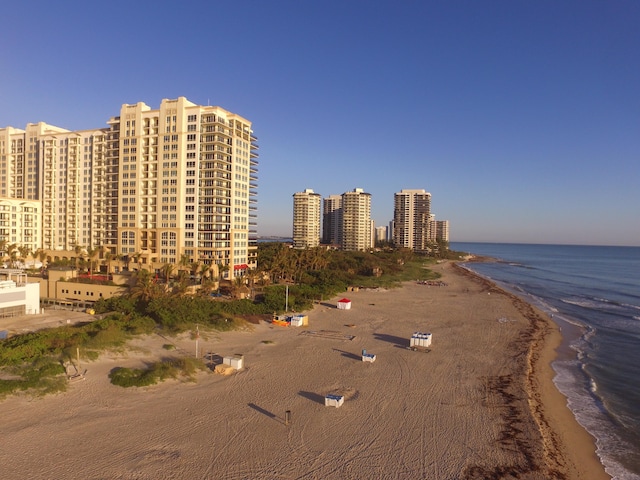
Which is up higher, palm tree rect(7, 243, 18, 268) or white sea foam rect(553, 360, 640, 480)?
palm tree rect(7, 243, 18, 268)

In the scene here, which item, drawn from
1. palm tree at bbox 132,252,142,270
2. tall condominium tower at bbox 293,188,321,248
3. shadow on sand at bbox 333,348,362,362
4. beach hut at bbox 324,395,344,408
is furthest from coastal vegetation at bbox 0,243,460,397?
tall condominium tower at bbox 293,188,321,248

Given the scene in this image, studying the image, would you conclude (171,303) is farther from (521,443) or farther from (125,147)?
(125,147)

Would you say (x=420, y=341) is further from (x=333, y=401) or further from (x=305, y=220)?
(x=305, y=220)

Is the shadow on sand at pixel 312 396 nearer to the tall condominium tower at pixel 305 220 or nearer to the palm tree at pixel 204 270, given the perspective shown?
the palm tree at pixel 204 270

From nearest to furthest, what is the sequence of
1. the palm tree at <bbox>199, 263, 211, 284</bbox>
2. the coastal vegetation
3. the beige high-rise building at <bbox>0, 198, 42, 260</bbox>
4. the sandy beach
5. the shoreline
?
the sandy beach < the shoreline < the coastal vegetation < the palm tree at <bbox>199, 263, 211, 284</bbox> < the beige high-rise building at <bbox>0, 198, 42, 260</bbox>

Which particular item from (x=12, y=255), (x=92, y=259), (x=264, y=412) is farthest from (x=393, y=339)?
(x=12, y=255)

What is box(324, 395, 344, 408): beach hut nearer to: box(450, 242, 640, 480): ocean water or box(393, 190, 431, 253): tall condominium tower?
box(450, 242, 640, 480): ocean water
